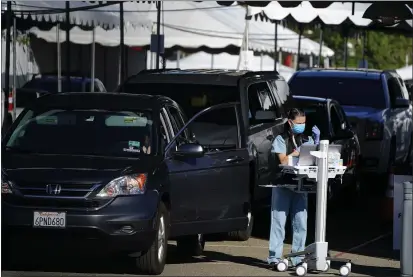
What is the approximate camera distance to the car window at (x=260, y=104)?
13086mm

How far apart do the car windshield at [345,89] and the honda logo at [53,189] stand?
31.8ft

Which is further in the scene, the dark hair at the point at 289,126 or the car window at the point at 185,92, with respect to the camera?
the car window at the point at 185,92

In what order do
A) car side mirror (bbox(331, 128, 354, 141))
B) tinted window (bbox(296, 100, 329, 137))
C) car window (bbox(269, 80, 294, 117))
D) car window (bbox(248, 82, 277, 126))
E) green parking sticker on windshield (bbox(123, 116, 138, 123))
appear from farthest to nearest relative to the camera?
tinted window (bbox(296, 100, 329, 137)) < car side mirror (bbox(331, 128, 354, 141)) < car window (bbox(269, 80, 294, 117)) < car window (bbox(248, 82, 277, 126)) < green parking sticker on windshield (bbox(123, 116, 138, 123))

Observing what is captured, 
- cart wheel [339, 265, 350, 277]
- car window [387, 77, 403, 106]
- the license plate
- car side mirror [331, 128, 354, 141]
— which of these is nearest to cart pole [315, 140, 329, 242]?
cart wheel [339, 265, 350, 277]

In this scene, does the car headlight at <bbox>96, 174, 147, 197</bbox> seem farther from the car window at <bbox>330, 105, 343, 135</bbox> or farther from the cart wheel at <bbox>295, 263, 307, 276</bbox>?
the car window at <bbox>330, 105, 343, 135</bbox>

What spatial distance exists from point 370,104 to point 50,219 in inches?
399

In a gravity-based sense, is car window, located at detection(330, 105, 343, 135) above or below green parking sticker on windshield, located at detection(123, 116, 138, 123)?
below

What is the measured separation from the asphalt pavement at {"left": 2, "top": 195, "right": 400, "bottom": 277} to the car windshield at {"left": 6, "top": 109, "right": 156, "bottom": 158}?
1093mm

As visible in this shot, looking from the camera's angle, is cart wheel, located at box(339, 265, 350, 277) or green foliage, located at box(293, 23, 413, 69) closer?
cart wheel, located at box(339, 265, 350, 277)

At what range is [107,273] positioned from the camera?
33.6ft

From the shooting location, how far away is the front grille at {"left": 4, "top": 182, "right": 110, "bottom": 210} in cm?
957

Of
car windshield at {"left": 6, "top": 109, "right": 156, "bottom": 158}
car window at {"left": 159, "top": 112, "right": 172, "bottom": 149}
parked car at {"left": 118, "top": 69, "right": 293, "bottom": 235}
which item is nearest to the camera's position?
car windshield at {"left": 6, "top": 109, "right": 156, "bottom": 158}

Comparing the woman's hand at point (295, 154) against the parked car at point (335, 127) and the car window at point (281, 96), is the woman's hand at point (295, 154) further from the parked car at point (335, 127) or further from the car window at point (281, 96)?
the parked car at point (335, 127)

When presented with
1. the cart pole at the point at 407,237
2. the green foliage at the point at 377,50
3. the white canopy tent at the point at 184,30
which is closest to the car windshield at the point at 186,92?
the cart pole at the point at 407,237
